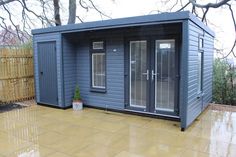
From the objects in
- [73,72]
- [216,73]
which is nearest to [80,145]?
[73,72]

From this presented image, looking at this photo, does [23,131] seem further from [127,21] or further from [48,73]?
[127,21]

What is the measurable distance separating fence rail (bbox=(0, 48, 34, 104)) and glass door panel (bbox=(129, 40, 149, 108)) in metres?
3.79

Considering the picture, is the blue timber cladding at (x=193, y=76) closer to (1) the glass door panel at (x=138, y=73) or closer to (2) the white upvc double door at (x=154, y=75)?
(2) the white upvc double door at (x=154, y=75)

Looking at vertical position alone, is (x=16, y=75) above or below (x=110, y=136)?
above

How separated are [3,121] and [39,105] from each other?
166 centimetres

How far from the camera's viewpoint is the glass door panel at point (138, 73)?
18.2 ft

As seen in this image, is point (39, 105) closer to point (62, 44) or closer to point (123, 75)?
point (62, 44)

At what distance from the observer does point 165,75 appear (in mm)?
5324

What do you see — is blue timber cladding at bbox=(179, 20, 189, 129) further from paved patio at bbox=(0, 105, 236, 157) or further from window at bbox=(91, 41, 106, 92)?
window at bbox=(91, 41, 106, 92)

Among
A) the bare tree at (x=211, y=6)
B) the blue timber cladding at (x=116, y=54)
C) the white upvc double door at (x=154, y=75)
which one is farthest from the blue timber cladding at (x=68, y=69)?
the bare tree at (x=211, y=6)

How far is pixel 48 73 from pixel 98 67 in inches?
60.9

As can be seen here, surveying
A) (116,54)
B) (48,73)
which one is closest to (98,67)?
(116,54)

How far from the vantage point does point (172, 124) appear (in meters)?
5.03

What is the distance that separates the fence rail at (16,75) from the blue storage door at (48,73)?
897mm
